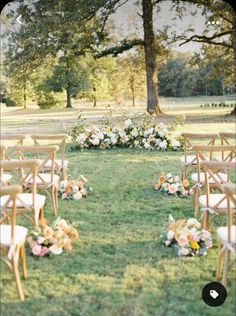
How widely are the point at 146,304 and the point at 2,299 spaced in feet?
2.99

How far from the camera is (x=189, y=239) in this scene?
361 centimetres

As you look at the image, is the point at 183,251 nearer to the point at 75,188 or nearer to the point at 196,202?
the point at 196,202

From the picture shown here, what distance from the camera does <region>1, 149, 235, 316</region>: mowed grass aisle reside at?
2.80 m

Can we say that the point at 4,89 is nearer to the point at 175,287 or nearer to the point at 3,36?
the point at 3,36

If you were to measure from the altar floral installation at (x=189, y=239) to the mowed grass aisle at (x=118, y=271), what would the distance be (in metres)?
0.06

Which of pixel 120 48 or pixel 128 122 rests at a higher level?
pixel 120 48

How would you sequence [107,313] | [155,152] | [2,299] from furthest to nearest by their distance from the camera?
[155,152] < [2,299] < [107,313]

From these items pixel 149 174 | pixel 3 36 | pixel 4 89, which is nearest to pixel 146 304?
pixel 149 174

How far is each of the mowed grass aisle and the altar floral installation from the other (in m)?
0.06

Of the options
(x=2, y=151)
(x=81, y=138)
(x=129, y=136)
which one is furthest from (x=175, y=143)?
(x=2, y=151)

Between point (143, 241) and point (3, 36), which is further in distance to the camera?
point (3, 36)

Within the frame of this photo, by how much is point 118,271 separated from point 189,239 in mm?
643

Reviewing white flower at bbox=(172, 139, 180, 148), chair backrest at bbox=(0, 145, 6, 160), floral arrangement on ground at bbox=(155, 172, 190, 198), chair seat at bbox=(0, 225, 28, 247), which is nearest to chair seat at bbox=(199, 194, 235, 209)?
chair seat at bbox=(0, 225, 28, 247)

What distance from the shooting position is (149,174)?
7.02 meters
